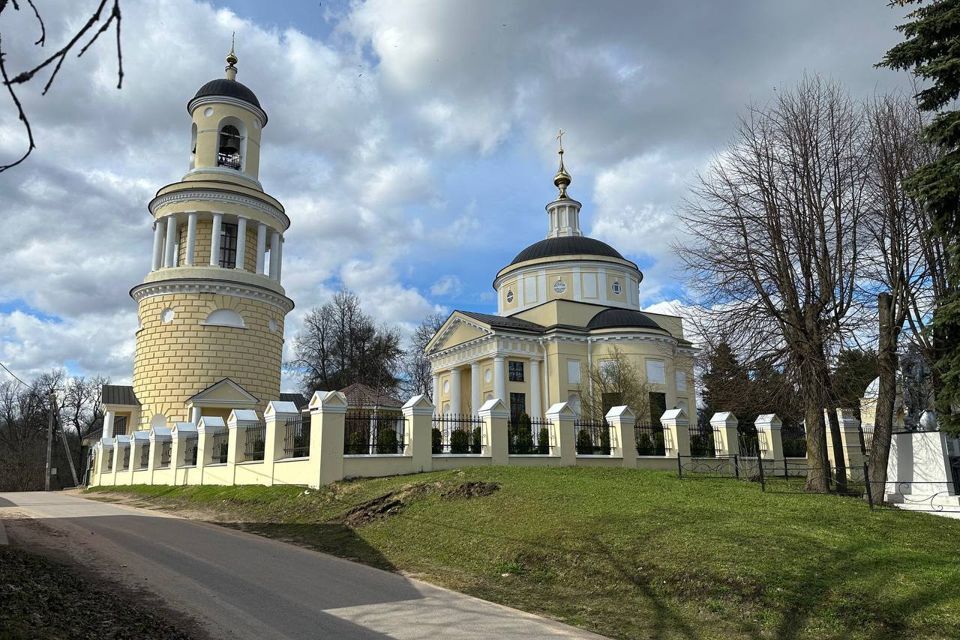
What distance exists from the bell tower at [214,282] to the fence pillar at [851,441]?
24.4m

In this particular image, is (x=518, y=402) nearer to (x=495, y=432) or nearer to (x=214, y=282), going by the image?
(x=214, y=282)

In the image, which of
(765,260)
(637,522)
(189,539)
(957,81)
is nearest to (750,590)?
(637,522)

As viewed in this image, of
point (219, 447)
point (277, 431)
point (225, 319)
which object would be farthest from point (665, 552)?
point (225, 319)

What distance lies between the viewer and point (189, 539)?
12.1 meters

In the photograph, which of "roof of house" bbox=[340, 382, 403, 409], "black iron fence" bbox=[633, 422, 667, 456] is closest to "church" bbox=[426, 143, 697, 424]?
"roof of house" bbox=[340, 382, 403, 409]

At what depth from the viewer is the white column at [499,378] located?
37.9m

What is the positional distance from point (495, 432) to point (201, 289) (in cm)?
1956

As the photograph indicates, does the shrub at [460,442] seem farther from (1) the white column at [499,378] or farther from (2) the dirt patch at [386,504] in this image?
(1) the white column at [499,378]

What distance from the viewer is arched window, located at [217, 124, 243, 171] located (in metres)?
36.8

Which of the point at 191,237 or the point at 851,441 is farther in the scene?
the point at 191,237

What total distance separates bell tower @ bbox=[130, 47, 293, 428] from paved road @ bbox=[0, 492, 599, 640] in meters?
19.9

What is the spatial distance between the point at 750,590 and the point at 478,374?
106 feet

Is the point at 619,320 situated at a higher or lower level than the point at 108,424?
higher

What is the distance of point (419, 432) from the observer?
1786 cm
